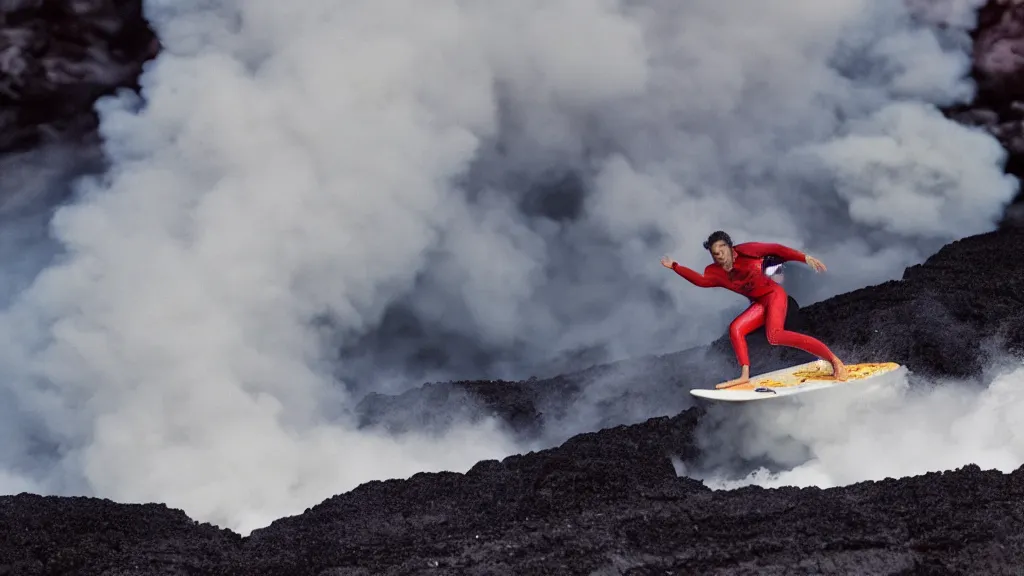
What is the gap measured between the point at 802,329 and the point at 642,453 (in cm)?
421

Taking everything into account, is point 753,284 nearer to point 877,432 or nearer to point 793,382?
point 793,382

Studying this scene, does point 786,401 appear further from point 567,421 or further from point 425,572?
point 425,572

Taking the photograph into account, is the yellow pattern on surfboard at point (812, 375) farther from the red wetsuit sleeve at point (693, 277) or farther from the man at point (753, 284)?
the red wetsuit sleeve at point (693, 277)

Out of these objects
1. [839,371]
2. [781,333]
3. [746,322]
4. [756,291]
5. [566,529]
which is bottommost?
[566,529]

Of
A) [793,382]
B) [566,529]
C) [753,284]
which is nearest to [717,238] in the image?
[753,284]

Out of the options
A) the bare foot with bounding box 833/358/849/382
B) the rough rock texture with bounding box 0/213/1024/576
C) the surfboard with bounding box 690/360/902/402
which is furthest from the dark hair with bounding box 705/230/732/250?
the rough rock texture with bounding box 0/213/1024/576

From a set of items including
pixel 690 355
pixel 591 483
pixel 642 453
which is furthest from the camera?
pixel 690 355

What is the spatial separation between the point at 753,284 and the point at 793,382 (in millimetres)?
1187

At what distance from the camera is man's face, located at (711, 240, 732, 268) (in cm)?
1000

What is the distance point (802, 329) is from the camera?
43.1 feet

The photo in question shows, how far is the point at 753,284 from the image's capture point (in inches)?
408

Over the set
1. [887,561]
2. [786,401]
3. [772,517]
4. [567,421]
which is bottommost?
[887,561]

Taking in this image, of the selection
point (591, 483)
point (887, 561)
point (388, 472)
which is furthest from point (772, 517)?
point (388, 472)

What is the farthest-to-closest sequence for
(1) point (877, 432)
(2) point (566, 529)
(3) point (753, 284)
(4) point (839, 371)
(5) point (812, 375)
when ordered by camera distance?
(5) point (812, 375) < (3) point (753, 284) < (4) point (839, 371) < (1) point (877, 432) < (2) point (566, 529)
